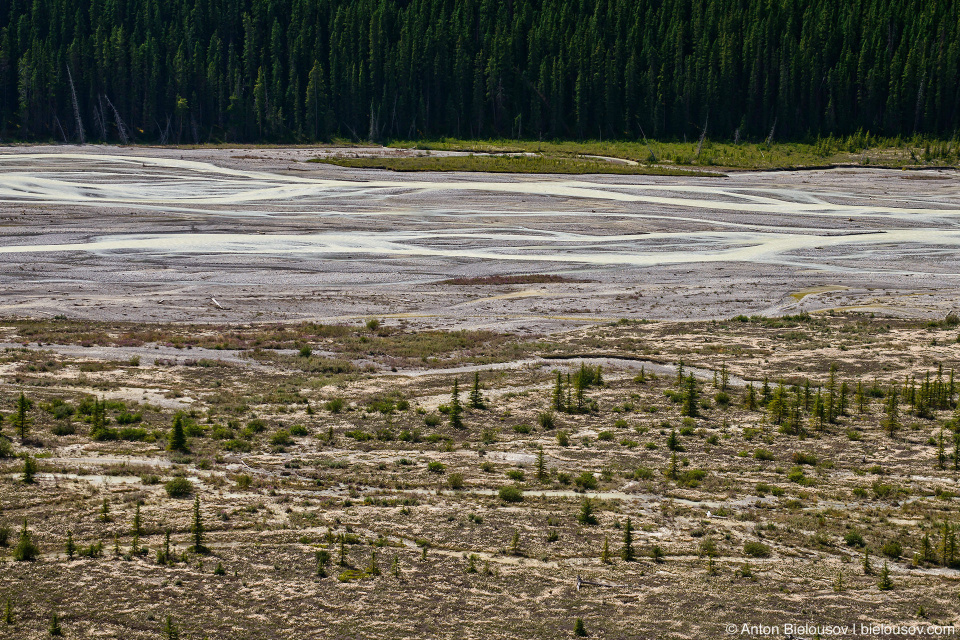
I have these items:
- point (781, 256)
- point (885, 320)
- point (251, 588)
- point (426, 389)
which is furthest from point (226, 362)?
point (781, 256)

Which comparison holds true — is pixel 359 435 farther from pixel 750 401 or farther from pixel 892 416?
pixel 892 416

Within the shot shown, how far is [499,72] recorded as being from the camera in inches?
4946

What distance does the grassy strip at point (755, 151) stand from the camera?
97875mm

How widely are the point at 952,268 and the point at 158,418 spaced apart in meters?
47.2

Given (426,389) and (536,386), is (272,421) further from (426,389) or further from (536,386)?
(536,386)

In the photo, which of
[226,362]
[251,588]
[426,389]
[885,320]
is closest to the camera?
[251,588]

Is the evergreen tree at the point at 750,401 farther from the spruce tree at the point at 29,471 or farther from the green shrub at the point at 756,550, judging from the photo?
the spruce tree at the point at 29,471

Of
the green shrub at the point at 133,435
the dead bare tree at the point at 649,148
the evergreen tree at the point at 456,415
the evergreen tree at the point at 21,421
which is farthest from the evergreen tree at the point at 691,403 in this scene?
the dead bare tree at the point at 649,148

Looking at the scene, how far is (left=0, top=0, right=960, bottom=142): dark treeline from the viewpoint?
118500 mm

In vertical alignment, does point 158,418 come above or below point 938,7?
below

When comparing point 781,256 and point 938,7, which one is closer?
point 781,256

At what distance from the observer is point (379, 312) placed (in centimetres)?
4366

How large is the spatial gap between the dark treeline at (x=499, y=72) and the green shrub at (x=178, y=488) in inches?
4203

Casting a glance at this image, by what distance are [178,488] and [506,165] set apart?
76.1 m
